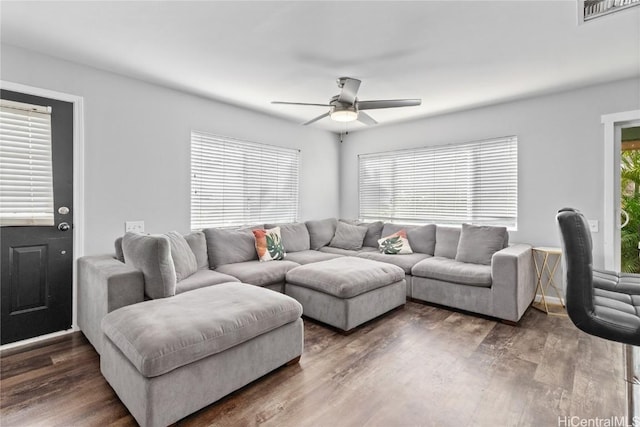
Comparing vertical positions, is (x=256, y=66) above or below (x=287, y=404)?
above

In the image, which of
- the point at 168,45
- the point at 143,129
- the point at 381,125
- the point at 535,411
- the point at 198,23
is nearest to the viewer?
the point at 535,411

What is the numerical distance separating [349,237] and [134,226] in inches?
113

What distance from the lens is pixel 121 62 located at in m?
2.85

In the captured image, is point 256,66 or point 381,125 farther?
point 381,125

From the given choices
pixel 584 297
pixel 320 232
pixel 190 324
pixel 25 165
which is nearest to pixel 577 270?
pixel 584 297

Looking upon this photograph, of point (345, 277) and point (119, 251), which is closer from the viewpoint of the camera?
point (119, 251)

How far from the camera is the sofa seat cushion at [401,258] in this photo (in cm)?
385

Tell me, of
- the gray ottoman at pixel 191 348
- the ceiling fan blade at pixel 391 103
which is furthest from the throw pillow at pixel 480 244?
the gray ottoman at pixel 191 348

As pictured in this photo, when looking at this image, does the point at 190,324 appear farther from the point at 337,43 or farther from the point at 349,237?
the point at 349,237

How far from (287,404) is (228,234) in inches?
90.5

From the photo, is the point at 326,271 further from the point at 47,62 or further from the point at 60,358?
the point at 47,62

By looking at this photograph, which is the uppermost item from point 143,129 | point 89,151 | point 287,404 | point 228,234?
point 143,129

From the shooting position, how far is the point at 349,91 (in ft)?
9.43

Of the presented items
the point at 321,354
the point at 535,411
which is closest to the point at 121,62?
the point at 321,354
